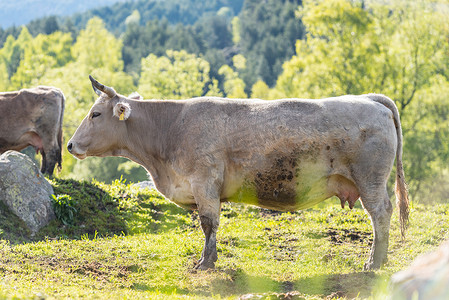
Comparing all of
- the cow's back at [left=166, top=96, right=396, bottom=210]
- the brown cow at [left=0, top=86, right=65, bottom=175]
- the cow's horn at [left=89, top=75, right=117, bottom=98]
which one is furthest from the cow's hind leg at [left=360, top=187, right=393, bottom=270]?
the brown cow at [left=0, top=86, right=65, bottom=175]

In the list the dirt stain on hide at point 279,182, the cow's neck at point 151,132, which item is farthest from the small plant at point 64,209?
the dirt stain on hide at point 279,182

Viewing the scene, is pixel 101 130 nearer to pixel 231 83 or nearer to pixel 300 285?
pixel 300 285

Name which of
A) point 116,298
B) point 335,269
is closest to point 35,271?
point 116,298

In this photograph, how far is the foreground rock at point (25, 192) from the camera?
13.0 m

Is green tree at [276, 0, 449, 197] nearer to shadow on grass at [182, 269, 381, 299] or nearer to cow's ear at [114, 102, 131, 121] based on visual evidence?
shadow on grass at [182, 269, 381, 299]

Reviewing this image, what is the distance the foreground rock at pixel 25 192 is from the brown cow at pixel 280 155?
3.62 m

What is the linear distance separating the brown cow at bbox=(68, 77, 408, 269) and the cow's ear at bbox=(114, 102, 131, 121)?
0.02 meters

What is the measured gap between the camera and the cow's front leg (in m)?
10.3

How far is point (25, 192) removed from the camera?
43.2 feet

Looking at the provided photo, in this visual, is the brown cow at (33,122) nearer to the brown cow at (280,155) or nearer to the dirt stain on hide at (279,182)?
the brown cow at (280,155)

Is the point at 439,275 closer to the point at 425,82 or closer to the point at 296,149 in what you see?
the point at 296,149

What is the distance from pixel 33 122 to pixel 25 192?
14.6ft

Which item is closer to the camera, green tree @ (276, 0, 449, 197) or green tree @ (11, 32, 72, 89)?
green tree @ (276, 0, 449, 197)

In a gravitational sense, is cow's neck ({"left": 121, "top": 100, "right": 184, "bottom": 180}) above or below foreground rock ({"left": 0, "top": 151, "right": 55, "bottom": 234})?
above
